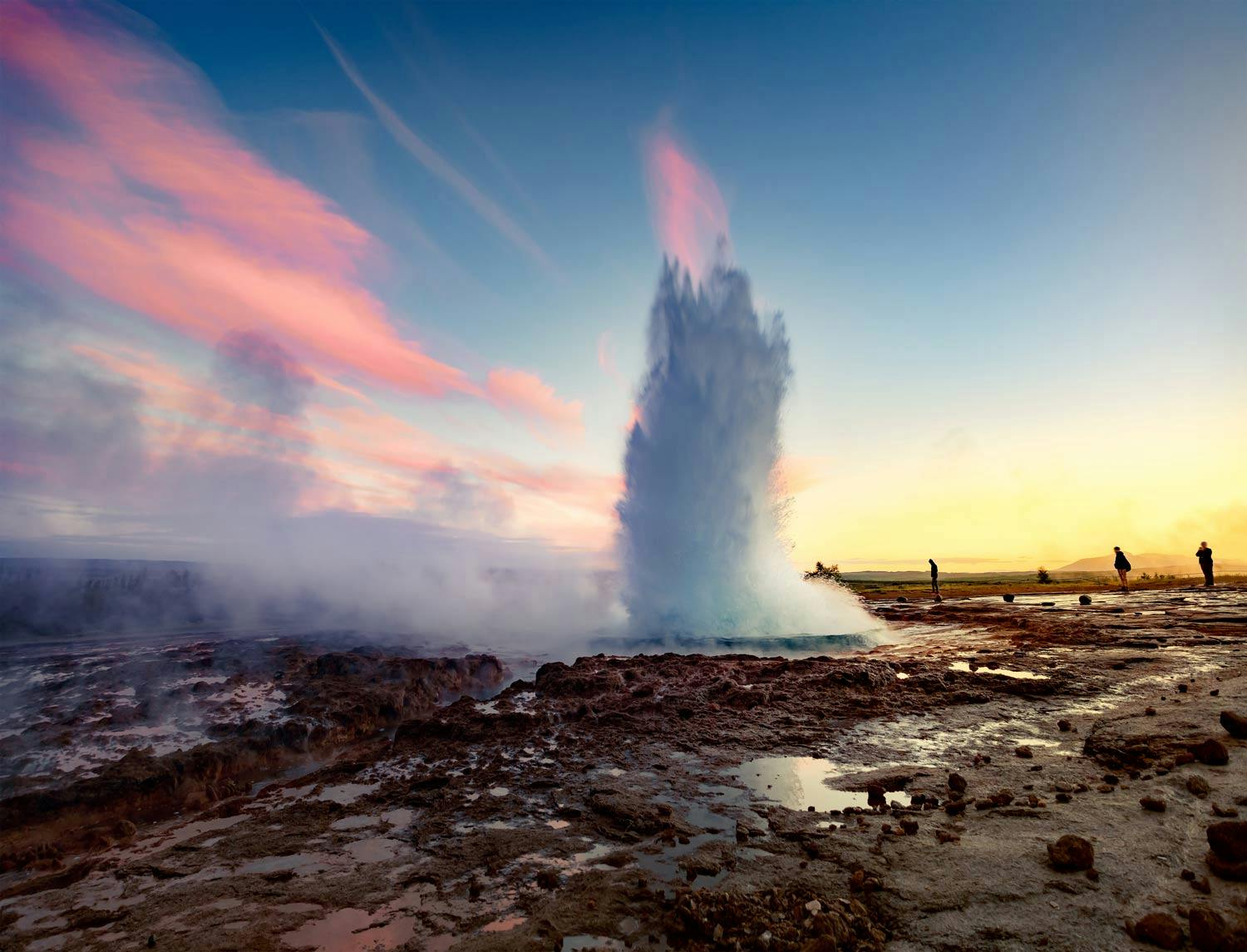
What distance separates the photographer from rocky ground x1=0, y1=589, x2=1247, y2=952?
4441 mm

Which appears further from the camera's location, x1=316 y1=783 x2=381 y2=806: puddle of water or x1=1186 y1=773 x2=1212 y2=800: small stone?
x1=316 y1=783 x2=381 y2=806: puddle of water

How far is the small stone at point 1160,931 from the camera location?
3555 millimetres

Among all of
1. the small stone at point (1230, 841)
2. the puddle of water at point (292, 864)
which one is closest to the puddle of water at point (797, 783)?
the small stone at point (1230, 841)

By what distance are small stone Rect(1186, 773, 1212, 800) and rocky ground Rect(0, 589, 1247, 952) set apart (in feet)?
0.06

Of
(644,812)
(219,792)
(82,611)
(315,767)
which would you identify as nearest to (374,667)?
(315,767)

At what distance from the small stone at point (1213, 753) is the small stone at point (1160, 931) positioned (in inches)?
159

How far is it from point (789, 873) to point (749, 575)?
2135 cm

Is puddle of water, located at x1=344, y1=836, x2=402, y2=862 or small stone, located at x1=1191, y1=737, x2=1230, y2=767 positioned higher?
small stone, located at x1=1191, y1=737, x2=1230, y2=767

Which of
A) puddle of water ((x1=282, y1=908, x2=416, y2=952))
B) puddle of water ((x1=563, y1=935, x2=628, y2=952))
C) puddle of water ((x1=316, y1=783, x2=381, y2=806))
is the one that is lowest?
puddle of water ((x1=316, y1=783, x2=381, y2=806))

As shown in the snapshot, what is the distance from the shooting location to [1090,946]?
3.74 meters

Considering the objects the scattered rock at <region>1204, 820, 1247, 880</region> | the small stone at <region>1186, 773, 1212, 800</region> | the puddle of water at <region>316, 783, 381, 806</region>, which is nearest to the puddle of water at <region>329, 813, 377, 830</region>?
the puddle of water at <region>316, 783, 381, 806</region>

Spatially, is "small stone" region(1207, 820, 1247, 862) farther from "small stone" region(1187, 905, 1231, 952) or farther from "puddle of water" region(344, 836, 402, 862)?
"puddle of water" region(344, 836, 402, 862)

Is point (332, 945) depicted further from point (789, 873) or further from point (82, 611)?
point (82, 611)

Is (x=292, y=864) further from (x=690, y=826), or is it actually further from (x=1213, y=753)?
(x=1213, y=753)
